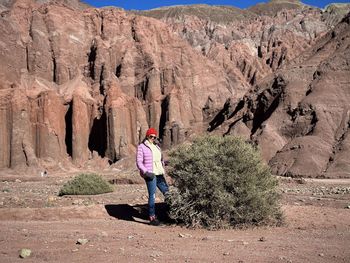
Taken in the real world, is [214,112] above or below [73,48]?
below

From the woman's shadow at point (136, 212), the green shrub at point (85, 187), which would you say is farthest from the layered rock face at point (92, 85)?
the woman's shadow at point (136, 212)

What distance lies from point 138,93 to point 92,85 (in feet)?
29.3

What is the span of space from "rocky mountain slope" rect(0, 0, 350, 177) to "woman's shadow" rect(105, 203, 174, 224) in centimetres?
3089

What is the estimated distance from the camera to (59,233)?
9383mm

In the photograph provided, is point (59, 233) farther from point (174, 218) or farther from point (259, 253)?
point (259, 253)

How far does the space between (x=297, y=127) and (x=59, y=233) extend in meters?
45.2

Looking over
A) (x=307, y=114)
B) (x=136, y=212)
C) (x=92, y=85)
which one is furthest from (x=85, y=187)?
(x=92, y=85)

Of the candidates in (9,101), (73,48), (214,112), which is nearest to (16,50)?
(73,48)

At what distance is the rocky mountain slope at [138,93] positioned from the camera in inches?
2007

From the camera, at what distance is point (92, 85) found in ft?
290

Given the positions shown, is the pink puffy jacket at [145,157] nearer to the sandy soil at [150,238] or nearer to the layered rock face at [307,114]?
the sandy soil at [150,238]

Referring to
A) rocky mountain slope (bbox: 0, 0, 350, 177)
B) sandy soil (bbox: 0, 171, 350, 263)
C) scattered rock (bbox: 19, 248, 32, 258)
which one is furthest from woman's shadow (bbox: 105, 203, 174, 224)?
rocky mountain slope (bbox: 0, 0, 350, 177)

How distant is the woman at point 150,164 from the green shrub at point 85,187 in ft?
36.0

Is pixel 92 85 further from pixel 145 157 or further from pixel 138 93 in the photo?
pixel 145 157
